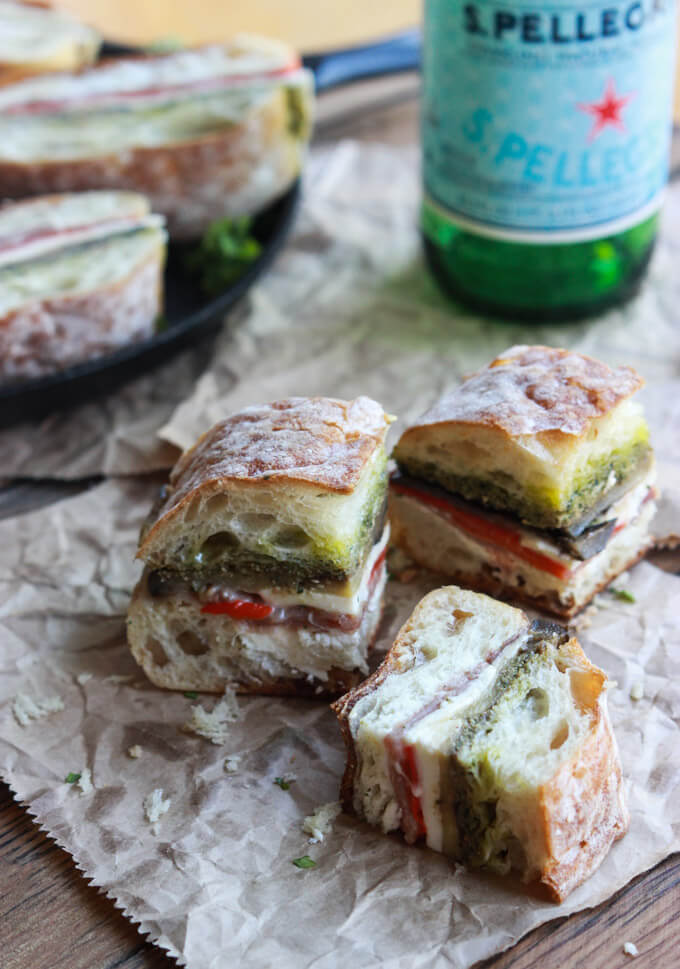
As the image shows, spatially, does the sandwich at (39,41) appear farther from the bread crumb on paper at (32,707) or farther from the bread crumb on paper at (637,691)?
the bread crumb on paper at (637,691)

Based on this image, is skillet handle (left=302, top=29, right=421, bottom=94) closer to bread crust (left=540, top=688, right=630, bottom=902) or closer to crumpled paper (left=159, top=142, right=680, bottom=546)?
crumpled paper (left=159, top=142, right=680, bottom=546)

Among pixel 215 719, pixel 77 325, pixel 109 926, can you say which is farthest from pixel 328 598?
pixel 77 325

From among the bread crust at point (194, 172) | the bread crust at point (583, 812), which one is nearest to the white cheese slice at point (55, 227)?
the bread crust at point (194, 172)

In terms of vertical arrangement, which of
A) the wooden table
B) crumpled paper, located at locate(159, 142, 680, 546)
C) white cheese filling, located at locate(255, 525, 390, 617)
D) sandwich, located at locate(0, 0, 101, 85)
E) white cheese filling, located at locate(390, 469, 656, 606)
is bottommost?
the wooden table

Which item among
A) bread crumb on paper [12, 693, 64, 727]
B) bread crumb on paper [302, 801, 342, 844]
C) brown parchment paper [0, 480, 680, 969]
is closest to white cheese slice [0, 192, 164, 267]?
brown parchment paper [0, 480, 680, 969]

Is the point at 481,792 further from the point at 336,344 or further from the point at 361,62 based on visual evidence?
the point at 361,62

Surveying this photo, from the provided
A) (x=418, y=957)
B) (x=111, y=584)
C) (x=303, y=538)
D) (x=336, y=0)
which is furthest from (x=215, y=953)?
(x=336, y=0)
